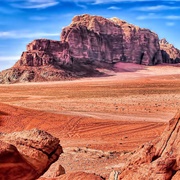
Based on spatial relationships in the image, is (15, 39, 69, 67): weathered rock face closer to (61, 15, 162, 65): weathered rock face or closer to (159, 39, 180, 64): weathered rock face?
(61, 15, 162, 65): weathered rock face

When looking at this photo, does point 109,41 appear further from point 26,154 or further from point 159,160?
point 26,154

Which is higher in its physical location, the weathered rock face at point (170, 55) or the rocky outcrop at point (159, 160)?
the weathered rock face at point (170, 55)

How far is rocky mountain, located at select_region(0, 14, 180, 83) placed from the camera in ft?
259

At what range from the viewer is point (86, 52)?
99.9 m

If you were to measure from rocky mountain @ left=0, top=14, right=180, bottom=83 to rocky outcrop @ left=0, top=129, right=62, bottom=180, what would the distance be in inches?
2749

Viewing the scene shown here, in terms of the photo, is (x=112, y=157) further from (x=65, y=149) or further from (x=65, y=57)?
(x=65, y=57)

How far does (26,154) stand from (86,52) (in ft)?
313

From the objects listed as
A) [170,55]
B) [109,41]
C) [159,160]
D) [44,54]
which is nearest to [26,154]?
[159,160]

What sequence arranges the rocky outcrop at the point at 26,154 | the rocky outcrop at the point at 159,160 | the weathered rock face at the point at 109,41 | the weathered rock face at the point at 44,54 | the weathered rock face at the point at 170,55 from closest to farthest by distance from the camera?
the rocky outcrop at the point at 26,154
the rocky outcrop at the point at 159,160
the weathered rock face at the point at 44,54
the weathered rock face at the point at 109,41
the weathered rock face at the point at 170,55

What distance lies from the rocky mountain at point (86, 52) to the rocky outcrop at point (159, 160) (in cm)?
6973

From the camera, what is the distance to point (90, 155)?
13.5m

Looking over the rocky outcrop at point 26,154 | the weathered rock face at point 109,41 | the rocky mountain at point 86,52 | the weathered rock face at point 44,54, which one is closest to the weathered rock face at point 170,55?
the rocky mountain at point 86,52

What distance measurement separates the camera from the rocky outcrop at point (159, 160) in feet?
17.1

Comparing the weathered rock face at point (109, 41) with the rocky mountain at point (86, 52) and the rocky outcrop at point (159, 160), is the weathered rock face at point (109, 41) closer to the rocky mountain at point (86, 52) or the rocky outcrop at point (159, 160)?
the rocky mountain at point (86, 52)
